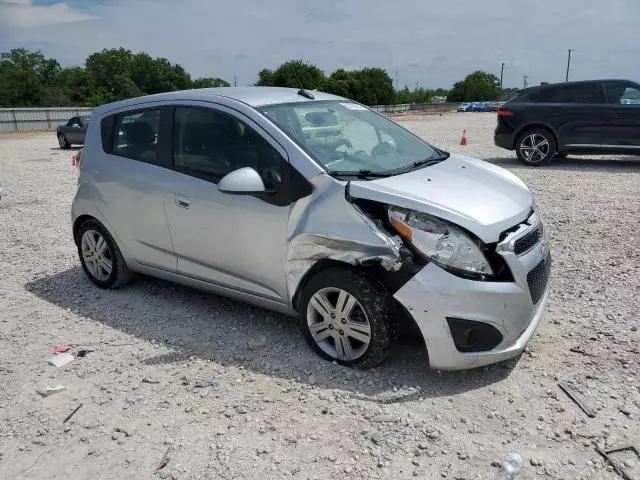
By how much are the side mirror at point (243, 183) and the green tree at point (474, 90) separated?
329 feet

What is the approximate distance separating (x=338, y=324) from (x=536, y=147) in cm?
952

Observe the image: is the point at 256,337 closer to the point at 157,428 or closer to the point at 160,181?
the point at 157,428

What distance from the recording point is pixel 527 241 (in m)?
3.30

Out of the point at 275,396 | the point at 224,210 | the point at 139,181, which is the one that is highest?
the point at 139,181

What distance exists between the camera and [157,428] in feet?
9.78

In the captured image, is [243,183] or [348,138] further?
[348,138]

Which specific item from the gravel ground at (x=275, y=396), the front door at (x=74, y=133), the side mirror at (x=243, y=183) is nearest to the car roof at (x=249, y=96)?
the side mirror at (x=243, y=183)

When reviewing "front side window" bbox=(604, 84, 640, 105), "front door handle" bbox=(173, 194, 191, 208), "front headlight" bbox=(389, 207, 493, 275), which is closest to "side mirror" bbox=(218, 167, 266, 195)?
"front door handle" bbox=(173, 194, 191, 208)

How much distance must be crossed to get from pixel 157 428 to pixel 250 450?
59 cm

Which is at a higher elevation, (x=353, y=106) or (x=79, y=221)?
(x=353, y=106)

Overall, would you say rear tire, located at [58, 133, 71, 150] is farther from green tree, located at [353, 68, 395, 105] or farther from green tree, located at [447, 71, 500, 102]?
green tree, located at [447, 71, 500, 102]

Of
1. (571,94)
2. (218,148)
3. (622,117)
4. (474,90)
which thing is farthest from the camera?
(474,90)

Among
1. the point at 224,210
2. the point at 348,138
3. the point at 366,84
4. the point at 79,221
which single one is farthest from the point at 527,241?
the point at 366,84

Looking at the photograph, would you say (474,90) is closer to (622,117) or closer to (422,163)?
(622,117)
